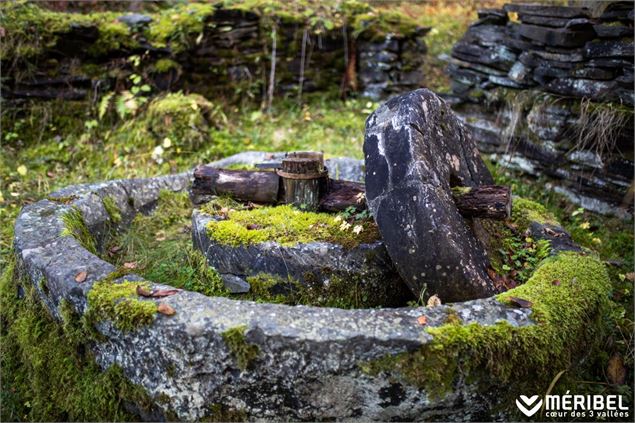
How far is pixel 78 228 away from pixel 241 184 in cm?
142

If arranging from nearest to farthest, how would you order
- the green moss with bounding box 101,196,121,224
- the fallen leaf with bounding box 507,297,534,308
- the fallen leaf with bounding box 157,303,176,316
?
the fallen leaf with bounding box 157,303,176,316 → the fallen leaf with bounding box 507,297,534,308 → the green moss with bounding box 101,196,121,224

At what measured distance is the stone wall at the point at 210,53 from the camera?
789cm

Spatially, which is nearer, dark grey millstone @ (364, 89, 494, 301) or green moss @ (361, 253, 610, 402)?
green moss @ (361, 253, 610, 402)

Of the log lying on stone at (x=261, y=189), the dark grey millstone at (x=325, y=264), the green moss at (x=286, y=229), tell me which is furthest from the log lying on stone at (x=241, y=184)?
the dark grey millstone at (x=325, y=264)

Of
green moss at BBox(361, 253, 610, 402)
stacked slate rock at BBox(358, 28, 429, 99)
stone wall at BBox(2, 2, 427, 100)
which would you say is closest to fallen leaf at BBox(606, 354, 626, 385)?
green moss at BBox(361, 253, 610, 402)

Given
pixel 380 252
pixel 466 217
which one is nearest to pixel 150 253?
pixel 380 252

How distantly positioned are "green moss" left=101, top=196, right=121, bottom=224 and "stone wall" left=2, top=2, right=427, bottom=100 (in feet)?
12.2

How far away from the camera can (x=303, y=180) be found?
444 cm

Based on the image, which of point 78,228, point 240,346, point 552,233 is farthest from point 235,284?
point 552,233

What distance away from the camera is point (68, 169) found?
733 centimetres

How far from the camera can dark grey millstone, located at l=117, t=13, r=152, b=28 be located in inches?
330

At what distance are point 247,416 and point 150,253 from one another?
2.25 metres

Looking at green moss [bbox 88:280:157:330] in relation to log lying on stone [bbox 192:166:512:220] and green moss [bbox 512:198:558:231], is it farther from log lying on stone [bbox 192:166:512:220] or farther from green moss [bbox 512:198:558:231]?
green moss [bbox 512:198:558:231]

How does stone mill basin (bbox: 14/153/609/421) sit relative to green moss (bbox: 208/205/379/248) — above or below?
below
